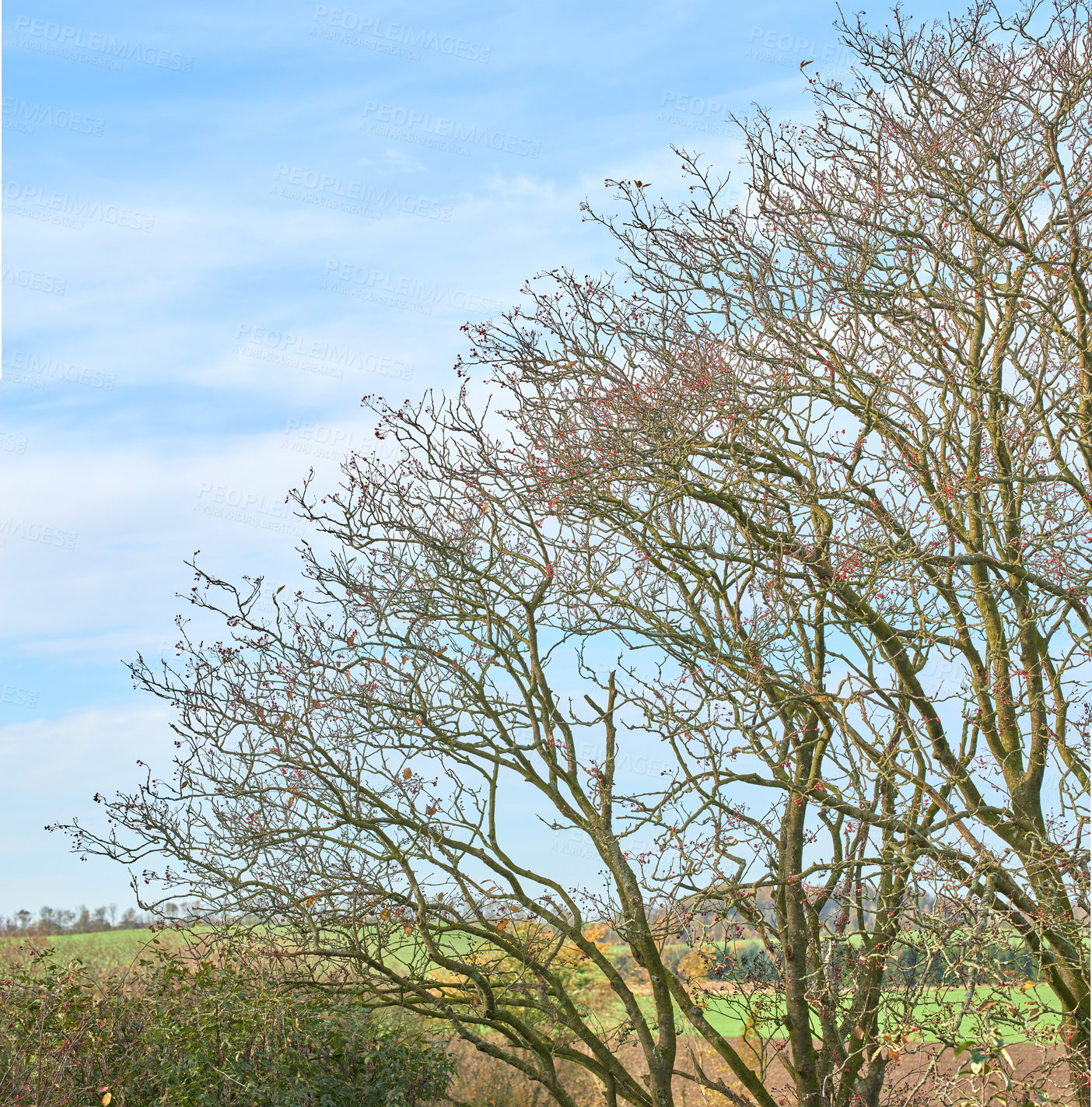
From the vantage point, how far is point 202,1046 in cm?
693

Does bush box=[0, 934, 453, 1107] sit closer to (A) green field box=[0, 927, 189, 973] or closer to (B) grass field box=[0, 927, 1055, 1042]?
(B) grass field box=[0, 927, 1055, 1042]

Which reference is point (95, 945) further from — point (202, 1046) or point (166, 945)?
point (202, 1046)

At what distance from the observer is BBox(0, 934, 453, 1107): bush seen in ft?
22.5

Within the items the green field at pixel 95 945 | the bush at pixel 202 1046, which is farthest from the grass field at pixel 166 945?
the bush at pixel 202 1046

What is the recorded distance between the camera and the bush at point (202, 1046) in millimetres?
6863

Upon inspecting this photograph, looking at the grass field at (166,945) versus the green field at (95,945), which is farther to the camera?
the green field at (95,945)

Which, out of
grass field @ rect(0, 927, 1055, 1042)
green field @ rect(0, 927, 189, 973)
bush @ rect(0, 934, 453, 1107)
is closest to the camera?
bush @ rect(0, 934, 453, 1107)

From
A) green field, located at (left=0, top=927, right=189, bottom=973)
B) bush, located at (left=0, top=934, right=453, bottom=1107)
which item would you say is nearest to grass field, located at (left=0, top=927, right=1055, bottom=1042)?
green field, located at (left=0, top=927, right=189, bottom=973)

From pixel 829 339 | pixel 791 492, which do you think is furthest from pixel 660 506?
pixel 829 339

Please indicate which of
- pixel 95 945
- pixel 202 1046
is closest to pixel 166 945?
pixel 202 1046

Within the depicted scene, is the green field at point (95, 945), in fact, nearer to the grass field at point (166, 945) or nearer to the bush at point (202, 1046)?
the grass field at point (166, 945)

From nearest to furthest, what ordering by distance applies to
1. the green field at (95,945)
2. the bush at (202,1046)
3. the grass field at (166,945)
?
the bush at (202,1046), the grass field at (166,945), the green field at (95,945)

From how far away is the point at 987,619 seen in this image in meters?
7.09

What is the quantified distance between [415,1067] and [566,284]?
5.86m
